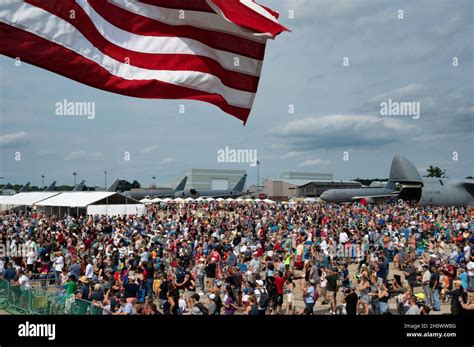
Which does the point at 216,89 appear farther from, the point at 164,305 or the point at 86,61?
the point at 164,305

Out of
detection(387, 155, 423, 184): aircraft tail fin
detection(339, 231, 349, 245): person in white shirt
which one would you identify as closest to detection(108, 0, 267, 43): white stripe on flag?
detection(339, 231, 349, 245): person in white shirt

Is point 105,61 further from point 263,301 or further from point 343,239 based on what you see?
point 343,239

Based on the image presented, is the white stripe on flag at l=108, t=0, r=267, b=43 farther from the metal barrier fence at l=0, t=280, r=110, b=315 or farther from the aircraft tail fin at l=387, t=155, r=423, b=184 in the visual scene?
the aircraft tail fin at l=387, t=155, r=423, b=184

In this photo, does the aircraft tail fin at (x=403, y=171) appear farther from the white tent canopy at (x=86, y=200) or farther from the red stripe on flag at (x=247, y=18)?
the red stripe on flag at (x=247, y=18)

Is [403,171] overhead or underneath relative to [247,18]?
underneath

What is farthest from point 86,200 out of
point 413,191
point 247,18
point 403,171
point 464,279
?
point 403,171

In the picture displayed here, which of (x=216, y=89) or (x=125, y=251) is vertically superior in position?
(x=216, y=89)

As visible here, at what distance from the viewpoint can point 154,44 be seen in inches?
302

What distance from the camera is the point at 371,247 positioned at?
2088 centimetres

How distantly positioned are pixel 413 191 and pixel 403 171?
2.83 m

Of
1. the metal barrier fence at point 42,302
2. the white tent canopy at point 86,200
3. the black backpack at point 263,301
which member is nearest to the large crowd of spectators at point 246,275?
the black backpack at point 263,301

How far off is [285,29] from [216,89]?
1617 millimetres

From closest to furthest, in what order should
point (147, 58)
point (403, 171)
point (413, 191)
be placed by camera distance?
1. point (147, 58)
2. point (413, 191)
3. point (403, 171)
